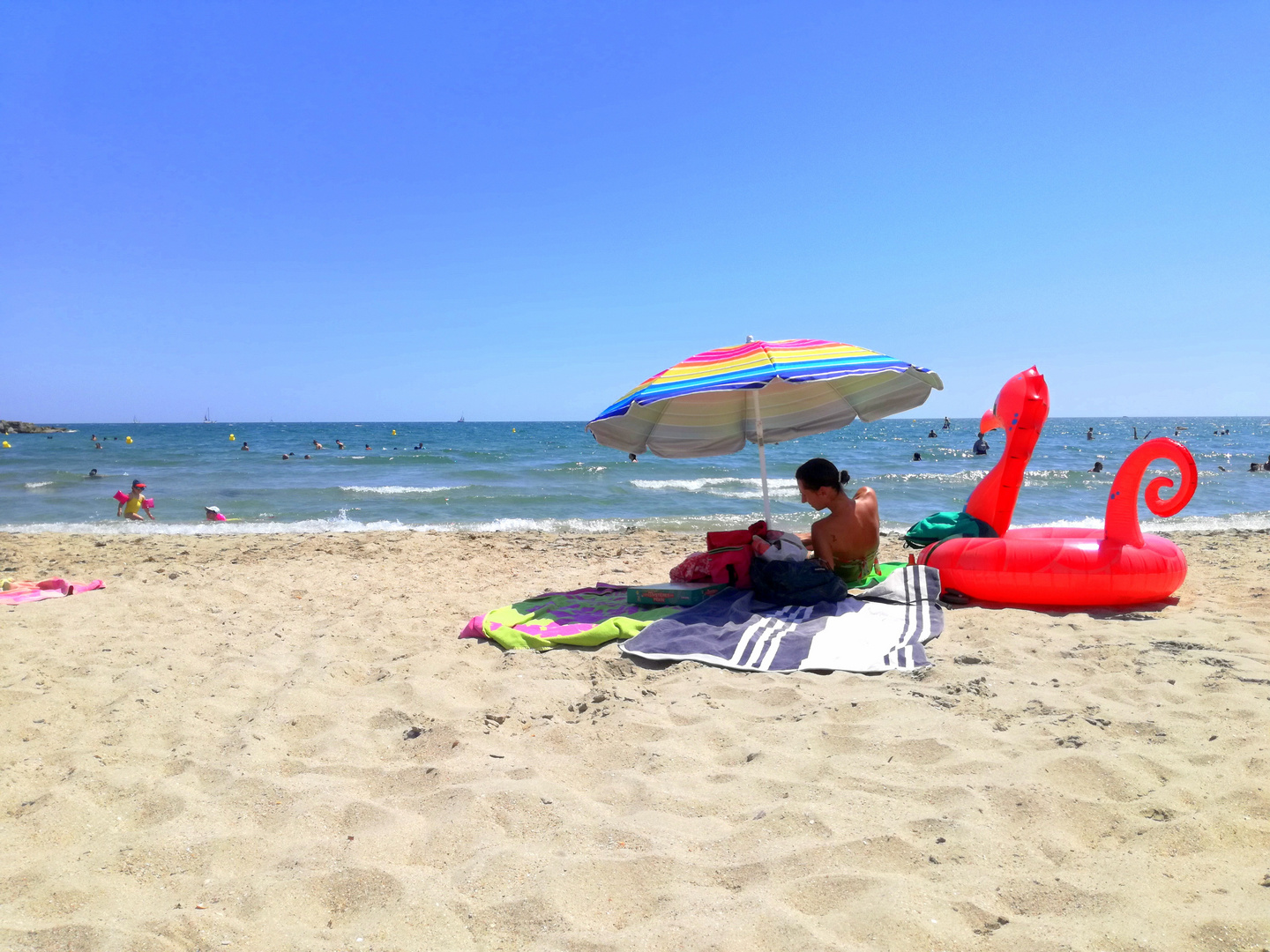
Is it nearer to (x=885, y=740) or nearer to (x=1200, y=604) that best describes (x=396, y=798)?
(x=885, y=740)

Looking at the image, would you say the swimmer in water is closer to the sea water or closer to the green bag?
the sea water

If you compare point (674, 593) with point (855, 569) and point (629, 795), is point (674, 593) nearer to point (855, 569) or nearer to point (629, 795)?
point (855, 569)

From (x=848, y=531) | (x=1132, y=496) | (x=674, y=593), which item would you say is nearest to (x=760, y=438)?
(x=848, y=531)

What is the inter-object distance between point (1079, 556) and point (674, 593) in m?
2.85

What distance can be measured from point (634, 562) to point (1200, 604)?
16.5 ft

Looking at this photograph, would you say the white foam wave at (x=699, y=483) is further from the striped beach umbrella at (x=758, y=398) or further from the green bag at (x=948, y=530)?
the green bag at (x=948, y=530)

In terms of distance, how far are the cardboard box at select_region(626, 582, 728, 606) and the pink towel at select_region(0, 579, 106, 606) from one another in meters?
4.68

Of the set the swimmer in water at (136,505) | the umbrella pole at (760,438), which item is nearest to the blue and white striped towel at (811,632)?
the umbrella pole at (760,438)

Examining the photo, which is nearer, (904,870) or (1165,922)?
(1165,922)

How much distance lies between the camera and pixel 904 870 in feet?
7.09

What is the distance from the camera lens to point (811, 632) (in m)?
4.46

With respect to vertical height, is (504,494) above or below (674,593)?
above

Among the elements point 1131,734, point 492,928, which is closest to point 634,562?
point 1131,734

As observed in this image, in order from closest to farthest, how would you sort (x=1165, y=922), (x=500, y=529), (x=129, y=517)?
(x=1165, y=922) < (x=500, y=529) < (x=129, y=517)
